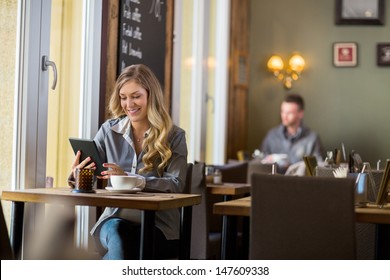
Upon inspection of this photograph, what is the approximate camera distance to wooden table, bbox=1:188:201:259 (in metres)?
2.73

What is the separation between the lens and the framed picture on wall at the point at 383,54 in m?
7.62

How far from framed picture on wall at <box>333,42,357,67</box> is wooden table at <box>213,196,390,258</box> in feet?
16.4

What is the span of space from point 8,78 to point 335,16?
4.99 metres

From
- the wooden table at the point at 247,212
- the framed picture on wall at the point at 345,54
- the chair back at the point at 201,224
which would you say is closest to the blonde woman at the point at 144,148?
the wooden table at the point at 247,212

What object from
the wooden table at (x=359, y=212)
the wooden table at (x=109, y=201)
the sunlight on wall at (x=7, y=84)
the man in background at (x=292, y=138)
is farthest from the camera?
the man in background at (x=292, y=138)

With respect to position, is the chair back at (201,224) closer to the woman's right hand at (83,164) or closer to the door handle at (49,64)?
the door handle at (49,64)

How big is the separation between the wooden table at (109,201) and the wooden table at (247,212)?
0.62 feet

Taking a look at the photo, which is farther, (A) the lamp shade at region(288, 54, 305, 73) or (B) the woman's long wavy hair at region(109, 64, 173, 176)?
(A) the lamp shade at region(288, 54, 305, 73)

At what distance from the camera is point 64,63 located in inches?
152

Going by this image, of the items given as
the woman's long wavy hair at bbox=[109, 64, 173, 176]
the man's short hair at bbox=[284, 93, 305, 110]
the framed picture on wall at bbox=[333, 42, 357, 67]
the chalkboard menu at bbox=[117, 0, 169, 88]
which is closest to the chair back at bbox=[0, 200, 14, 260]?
the woman's long wavy hair at bbox=[109, 64, 173, 176]

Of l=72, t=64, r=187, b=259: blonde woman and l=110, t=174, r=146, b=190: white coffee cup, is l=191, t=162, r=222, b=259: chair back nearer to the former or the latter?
l=72, t=64, r=187, b=259: blonde woman

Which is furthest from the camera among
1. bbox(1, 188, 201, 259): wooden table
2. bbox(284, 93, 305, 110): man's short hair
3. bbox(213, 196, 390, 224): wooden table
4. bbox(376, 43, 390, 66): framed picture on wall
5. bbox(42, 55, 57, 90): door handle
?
bbox(376, 43, 390, 66): framed picture on wall

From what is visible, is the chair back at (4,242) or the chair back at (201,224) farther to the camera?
the chair back at (201,224)
